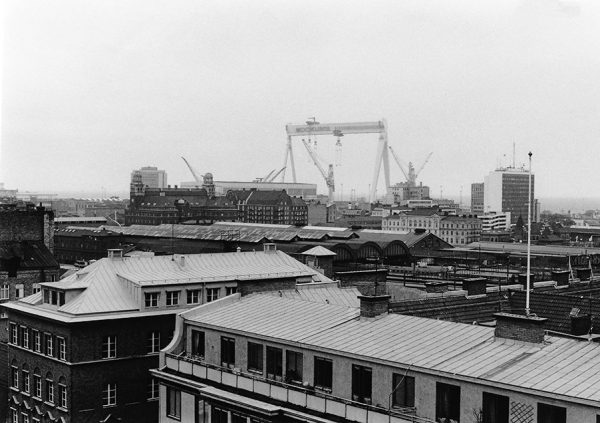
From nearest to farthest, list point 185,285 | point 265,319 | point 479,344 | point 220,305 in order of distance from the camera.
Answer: point 479,344 → point 265,319 → point 220,305 → point 185,285

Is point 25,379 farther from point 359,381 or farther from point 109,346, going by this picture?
point 359,381

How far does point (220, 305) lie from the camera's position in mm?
41562

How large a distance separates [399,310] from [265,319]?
448 inches

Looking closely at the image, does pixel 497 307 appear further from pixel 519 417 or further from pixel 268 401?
pixel 519 417

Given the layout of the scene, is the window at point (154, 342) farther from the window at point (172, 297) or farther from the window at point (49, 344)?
the window at point (49, 344)

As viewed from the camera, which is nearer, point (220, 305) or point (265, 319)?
point (265, 319)

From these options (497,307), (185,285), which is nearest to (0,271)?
(185,285)

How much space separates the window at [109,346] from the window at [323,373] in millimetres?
17248

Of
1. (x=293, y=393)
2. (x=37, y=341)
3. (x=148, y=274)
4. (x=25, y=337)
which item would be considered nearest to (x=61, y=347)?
(x=37, y=341)

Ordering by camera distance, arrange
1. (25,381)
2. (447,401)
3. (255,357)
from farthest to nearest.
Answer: (25,381), (255,357), (447,401)

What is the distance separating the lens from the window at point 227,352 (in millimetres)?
37312

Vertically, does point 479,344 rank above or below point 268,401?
above

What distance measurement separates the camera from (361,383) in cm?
3153

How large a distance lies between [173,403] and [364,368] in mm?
11680
